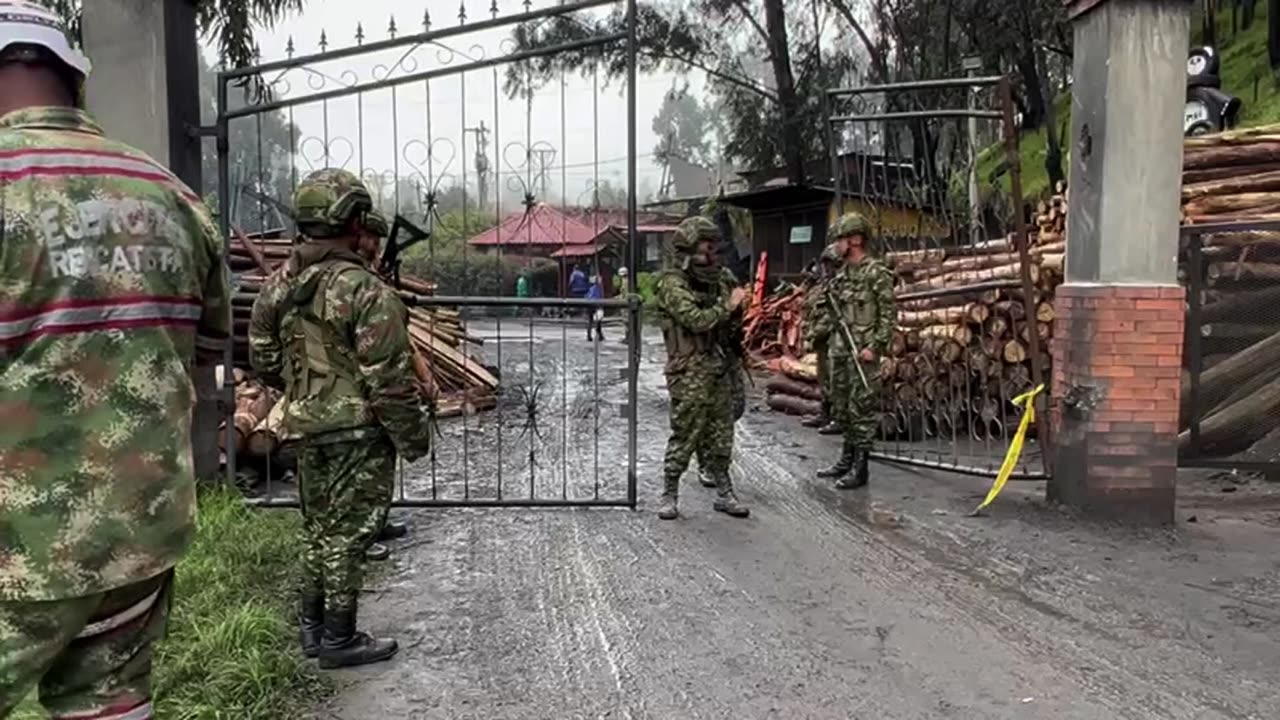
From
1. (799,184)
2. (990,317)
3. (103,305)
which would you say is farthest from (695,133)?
(103,305)

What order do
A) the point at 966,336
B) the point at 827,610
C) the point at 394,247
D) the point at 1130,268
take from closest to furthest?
the point at 827,610
the point at 394,247
the point at 1130,268
the point at 966,336

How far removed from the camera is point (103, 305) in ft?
7.01

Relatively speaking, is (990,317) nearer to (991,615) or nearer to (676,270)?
(676,270)

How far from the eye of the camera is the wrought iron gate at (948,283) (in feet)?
23.9

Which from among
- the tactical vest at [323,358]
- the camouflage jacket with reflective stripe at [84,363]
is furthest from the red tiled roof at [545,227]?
the camouflage jacket with reflective stripe at [84,363]

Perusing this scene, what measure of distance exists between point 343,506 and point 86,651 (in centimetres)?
167

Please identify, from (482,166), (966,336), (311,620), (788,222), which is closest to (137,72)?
(482,166)

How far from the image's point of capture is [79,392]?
2107mm

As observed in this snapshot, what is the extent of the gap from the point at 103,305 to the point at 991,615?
3718mm

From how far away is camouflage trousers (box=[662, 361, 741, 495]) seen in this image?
6.09 m

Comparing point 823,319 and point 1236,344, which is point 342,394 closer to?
point 823,319

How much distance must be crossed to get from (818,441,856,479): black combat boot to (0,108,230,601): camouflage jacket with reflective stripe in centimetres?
557

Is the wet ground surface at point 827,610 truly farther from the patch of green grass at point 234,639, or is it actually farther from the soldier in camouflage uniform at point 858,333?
the soldier in camouflage uniform at point 858,333

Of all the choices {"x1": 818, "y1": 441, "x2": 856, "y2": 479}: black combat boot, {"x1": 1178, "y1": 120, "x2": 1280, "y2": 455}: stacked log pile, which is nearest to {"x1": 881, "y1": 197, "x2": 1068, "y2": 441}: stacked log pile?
{"x1": 818, "y1": 441, "x2": 856, "y2": 479}: black combat boot
